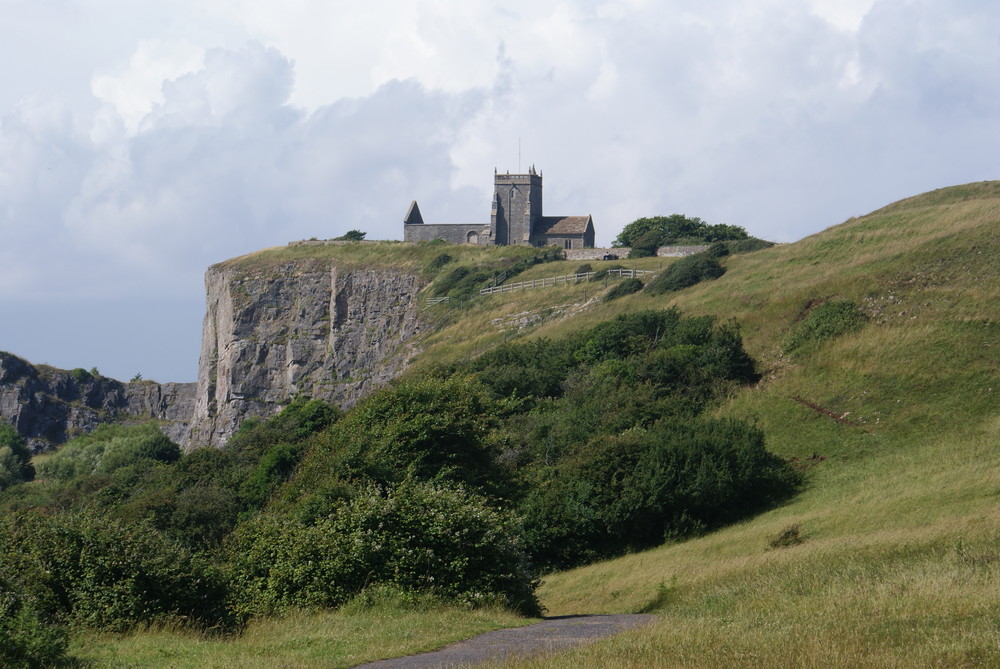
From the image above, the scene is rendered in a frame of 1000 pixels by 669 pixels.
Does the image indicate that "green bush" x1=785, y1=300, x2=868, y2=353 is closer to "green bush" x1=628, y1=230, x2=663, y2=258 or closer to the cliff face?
"green bush" x1=628, y1=230, x2=663, y2=258

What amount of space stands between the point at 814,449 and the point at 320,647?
89.0ft

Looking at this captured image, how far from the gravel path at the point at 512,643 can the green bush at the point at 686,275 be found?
171ft

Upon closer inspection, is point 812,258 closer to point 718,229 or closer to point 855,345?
point 855,345

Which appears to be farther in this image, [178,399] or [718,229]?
[178,399]

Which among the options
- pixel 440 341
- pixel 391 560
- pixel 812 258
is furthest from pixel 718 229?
pixel 391 560

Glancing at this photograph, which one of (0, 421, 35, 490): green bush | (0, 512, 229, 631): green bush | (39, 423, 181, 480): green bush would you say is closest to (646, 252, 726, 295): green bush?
(39, 423, 181, 480): green bush

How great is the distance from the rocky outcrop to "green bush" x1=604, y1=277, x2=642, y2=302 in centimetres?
5490

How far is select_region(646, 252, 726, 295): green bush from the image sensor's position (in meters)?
68.8

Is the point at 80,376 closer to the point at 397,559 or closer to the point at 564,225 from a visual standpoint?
the point at 564,225

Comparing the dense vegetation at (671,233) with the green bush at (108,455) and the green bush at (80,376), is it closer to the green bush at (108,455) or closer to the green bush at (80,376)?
the green bush at (108,455)

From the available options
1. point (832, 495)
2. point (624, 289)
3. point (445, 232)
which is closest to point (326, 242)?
point (445, 232)

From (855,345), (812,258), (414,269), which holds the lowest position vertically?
(855,345)

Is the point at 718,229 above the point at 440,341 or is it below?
above

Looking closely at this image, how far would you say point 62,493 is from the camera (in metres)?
65.2
